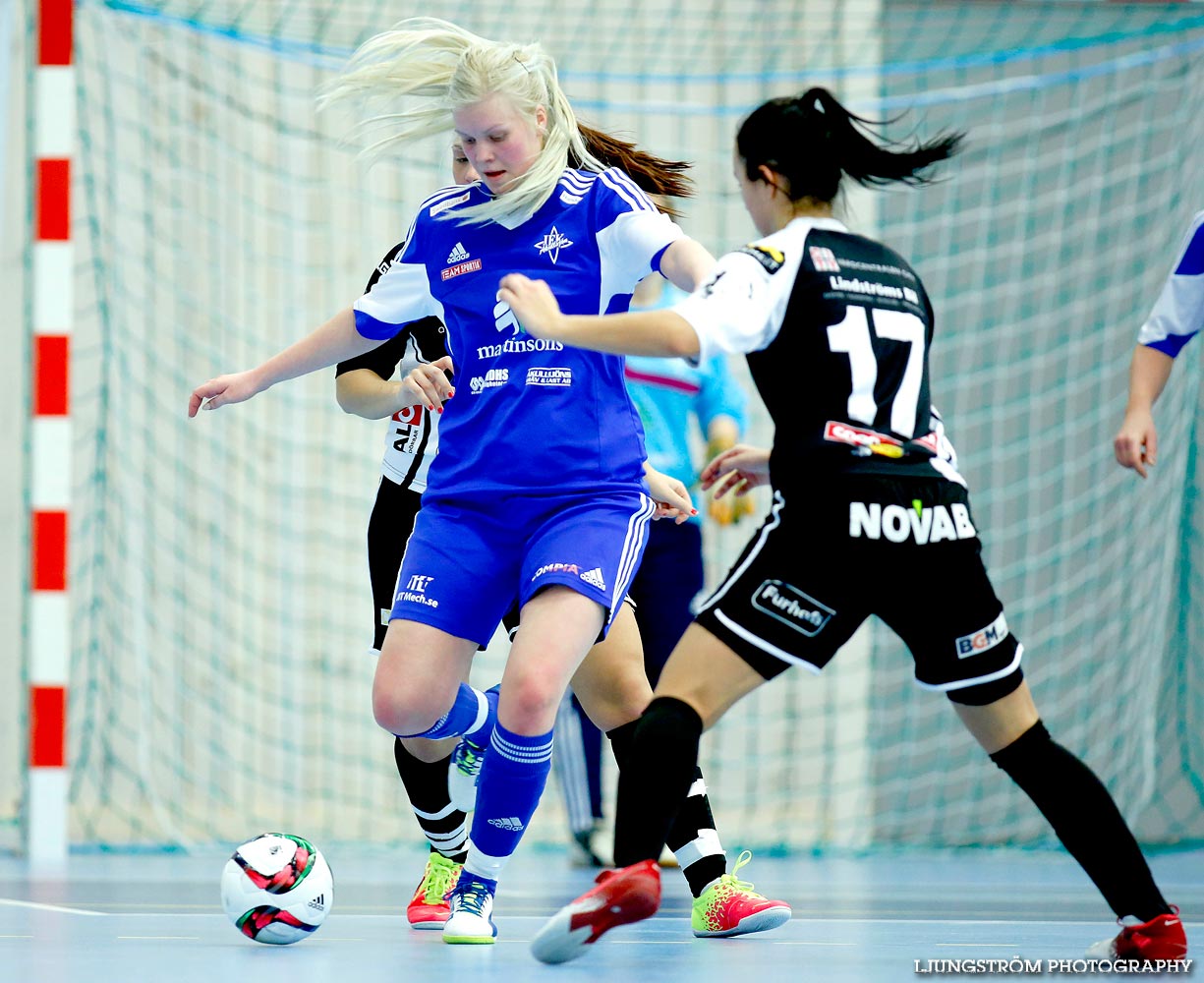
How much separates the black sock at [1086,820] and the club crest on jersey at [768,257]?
84 centimetres

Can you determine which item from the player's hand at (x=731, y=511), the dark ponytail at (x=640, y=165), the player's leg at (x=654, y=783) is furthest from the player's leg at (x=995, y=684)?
the player's hand at (x=731, y=511)

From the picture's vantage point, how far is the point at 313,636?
672 cm

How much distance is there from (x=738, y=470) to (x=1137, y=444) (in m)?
0.72

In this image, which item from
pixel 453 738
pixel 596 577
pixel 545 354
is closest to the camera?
pixel 596 577

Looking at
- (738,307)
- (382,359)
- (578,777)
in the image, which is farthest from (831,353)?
(578,777)

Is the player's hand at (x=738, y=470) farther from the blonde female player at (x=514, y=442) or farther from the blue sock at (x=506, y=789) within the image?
the blue sock at (x=506, y=789)

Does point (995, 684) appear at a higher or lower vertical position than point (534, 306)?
lower

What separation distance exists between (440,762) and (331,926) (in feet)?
1.32

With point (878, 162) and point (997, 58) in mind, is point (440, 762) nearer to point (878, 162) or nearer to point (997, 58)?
point (878, 162)

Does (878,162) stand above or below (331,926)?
above

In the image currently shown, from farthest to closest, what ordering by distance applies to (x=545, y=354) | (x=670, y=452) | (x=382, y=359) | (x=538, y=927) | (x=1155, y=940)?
(x=670, y=452) → (x=382, y=359) → (x=538, y=927) → (x=545, y=354) → (x=1155, y=940)

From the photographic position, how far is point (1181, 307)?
129 inches

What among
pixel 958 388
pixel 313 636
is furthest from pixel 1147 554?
pixel 313 636

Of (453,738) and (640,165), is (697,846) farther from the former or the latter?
(640,165)
